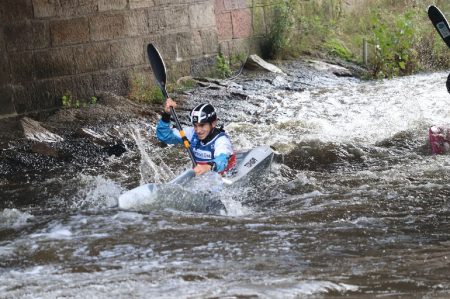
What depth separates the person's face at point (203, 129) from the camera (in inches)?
287

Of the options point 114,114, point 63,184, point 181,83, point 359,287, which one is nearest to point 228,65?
point 181,83

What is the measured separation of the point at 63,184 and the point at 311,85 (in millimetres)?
5601

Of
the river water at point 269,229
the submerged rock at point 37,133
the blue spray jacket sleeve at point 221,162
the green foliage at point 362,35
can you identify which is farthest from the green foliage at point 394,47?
the blue spray jacket sleeve at point 221,162

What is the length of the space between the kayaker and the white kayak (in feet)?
0.33

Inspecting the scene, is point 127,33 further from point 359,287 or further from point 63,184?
point 359,287

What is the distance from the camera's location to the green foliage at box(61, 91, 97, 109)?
34.9 ft

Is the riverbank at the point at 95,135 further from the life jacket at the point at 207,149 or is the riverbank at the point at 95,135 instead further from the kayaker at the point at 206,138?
the life jacket at the point at 207,149

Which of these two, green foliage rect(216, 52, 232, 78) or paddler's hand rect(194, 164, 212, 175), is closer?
paddler's hand rect(194, 164, 212, 175)

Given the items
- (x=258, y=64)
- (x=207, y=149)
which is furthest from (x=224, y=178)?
(x=258, y=64)

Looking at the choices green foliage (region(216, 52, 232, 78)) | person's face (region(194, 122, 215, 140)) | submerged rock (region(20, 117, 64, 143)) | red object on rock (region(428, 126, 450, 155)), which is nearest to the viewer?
person's face (region(194, 122, 215, 140))

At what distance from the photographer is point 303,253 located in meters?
5.27

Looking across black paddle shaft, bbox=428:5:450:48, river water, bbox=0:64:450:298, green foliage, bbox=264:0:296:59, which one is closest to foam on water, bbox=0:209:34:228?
river water, bbox=0:64:450:298

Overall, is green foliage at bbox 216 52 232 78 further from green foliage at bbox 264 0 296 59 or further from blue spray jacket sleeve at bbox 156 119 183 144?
blue spray jacket sleeve at bbox 156 119 183 144

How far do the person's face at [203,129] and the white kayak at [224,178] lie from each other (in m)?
0.42
